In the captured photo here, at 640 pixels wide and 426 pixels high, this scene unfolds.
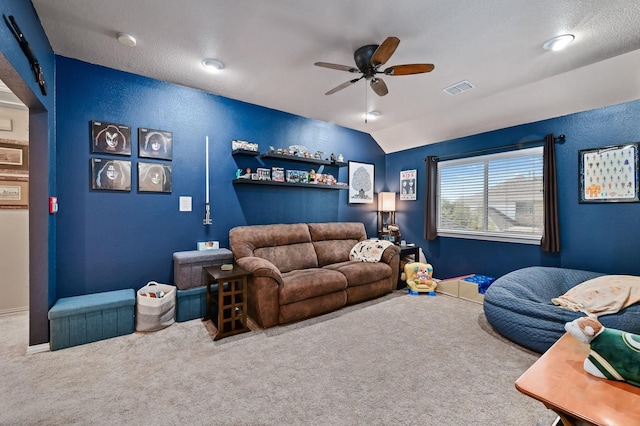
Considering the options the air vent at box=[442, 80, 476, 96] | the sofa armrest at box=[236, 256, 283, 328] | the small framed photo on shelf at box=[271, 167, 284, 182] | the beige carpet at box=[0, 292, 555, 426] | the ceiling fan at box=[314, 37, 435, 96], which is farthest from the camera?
the small framed photo on shelf at box=[271, 167, 284, 182]

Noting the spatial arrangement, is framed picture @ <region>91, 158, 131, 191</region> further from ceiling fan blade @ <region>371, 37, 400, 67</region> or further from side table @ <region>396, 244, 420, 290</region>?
side table @ <region>396, 244, 420, 290</region>

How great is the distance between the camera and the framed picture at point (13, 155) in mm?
3062

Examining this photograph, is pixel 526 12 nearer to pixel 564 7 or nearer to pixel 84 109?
pixel 564 7

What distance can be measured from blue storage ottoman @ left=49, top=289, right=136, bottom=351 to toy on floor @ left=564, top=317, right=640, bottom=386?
3407 millimetres

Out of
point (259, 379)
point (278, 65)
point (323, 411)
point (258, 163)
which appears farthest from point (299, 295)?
point (278, 65)

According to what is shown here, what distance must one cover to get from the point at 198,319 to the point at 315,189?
2.51 m

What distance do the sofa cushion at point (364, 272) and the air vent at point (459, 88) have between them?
2.41 m

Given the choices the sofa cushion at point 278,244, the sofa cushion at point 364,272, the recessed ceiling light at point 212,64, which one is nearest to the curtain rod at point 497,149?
the sofa cushion at point 364,272

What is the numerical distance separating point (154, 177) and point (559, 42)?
415cm

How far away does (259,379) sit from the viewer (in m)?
2.00

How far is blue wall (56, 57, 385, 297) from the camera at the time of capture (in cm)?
271

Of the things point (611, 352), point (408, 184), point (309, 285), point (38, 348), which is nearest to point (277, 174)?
point (309, 285)

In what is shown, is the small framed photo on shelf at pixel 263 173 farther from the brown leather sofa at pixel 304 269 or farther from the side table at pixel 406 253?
the side table at pixel 406 253

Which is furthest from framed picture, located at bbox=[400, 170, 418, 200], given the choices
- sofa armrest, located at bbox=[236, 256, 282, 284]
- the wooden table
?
the wooden table
